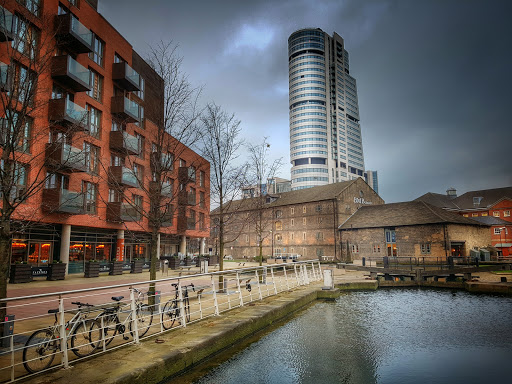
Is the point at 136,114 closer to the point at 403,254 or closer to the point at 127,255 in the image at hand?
the point at 127,255

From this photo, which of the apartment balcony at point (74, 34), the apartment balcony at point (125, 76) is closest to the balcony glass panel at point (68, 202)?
the apartment balcony at point (74, 34)

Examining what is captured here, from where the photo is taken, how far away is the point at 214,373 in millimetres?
7098

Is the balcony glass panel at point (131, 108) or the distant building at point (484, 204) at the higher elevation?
the balcony glass panel at point (131, 108)

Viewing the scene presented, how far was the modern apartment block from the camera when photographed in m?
134

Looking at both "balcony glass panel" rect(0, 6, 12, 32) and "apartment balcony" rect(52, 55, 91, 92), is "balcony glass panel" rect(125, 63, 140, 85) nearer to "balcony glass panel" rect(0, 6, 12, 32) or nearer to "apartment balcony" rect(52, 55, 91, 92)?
"apartment balcony" rect(52, 55, 91, 92)

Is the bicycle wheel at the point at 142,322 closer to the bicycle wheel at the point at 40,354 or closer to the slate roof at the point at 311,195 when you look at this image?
the bicycle wheel at the point at 40,354

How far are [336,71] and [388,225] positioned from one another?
120531 mm

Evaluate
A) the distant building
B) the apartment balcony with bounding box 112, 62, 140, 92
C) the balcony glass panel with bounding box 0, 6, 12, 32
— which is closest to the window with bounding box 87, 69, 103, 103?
the apartment balcony with bounding box 112, 62, 140, 92

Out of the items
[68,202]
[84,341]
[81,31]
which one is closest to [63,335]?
[84,341]

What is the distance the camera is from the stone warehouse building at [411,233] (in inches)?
1559

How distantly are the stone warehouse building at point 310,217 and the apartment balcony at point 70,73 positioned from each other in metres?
28.4

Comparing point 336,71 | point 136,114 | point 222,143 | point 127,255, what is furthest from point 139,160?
point 336,71

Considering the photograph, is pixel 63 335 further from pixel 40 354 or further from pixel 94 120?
pixel 94 120

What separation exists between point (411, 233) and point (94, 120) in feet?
119
